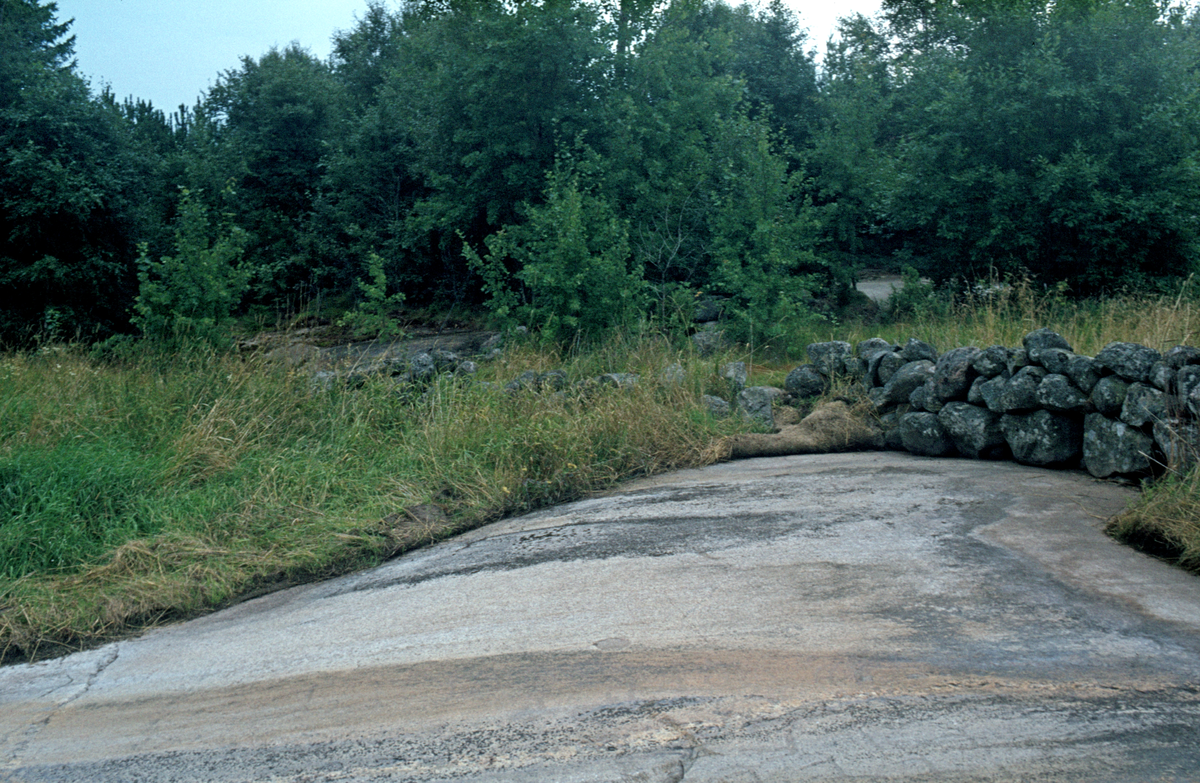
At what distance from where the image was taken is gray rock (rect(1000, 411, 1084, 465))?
6.99 m

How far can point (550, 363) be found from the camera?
36.2 ft

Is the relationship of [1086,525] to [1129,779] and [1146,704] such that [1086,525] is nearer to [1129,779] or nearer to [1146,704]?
[1146,704]

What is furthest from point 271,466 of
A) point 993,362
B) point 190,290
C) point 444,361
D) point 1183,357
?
point 190,290

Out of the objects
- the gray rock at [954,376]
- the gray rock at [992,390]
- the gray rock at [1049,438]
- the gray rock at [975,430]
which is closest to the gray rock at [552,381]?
the gray rock at [954,376]

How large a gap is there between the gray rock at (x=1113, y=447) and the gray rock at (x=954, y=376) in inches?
42.6

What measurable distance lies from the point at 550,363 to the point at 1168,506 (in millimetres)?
7137

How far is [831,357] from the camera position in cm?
931

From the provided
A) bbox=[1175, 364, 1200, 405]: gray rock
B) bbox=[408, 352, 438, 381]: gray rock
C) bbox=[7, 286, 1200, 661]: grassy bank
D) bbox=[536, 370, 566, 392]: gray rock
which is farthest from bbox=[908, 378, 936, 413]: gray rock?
bbox=[408, 352, 438, 381]: gray rock

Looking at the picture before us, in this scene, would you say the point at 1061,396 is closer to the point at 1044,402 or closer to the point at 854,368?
the point at 1044,402

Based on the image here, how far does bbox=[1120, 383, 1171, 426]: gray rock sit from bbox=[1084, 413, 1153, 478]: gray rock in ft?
0.38

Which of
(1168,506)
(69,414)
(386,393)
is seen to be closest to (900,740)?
(1168,506)

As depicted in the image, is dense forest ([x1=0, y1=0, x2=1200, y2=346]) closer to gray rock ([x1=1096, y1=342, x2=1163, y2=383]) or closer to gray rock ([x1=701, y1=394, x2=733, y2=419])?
gray rock ([x1=701, y1=394, x2=733, y2=419])

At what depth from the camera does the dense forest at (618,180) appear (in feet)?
44.3

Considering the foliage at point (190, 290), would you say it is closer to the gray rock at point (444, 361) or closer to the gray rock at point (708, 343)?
the gray rock at point (444, 361)
